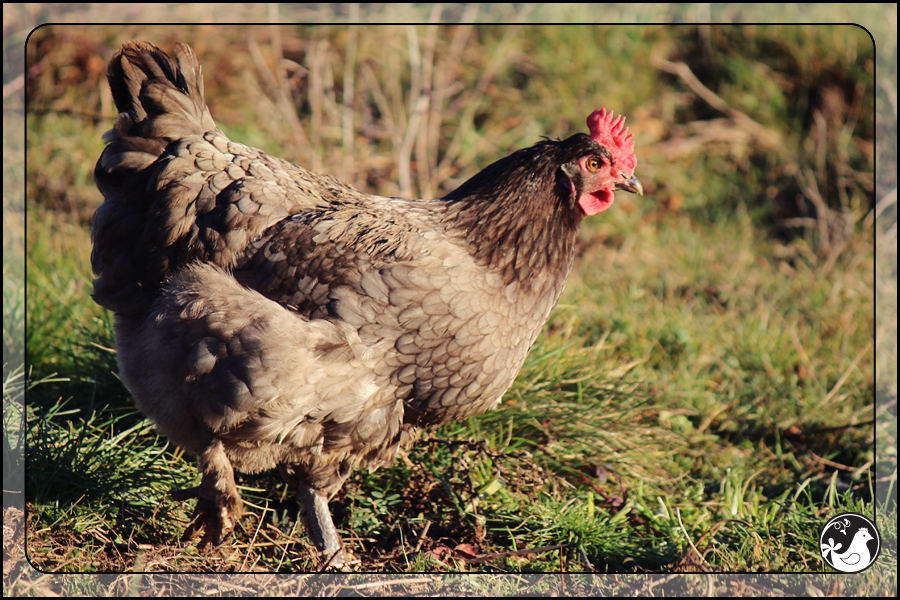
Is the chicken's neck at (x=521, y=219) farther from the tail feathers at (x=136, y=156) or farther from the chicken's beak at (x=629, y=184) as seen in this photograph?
the tail feathers at (x=136, y=156)

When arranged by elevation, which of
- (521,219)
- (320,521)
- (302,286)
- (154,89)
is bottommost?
(320,521)

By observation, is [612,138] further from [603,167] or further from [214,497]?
[214,497]

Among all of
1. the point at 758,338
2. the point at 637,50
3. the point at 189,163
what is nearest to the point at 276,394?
the point at 189,163

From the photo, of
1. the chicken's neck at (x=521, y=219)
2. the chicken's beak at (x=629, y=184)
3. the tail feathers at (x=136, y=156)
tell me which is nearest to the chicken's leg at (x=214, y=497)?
the tail feathers at (x=136, y=156)

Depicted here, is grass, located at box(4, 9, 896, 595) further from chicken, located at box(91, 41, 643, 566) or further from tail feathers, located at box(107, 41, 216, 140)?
tail feathers, located at box(107, 41, 216, 140)

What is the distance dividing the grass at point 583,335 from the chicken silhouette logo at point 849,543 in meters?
0.05

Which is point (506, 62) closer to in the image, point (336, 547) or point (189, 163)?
point (189, 163)

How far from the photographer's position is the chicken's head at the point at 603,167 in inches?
95.7

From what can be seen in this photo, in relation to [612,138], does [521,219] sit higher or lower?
lower

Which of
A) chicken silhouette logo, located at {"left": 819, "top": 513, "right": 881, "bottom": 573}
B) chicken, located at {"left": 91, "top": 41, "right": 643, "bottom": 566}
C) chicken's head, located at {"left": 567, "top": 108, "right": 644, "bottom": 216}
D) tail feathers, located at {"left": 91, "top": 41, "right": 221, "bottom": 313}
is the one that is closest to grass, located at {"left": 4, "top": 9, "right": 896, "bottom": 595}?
chicken silhouette logo, located at {"left": 819, "top": 513, "right": 881, "bottom": 573}

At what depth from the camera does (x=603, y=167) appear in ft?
8.05

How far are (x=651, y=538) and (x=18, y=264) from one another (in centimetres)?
305

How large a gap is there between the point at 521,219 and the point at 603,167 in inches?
14.5

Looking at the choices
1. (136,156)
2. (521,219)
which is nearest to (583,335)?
(521,219)
